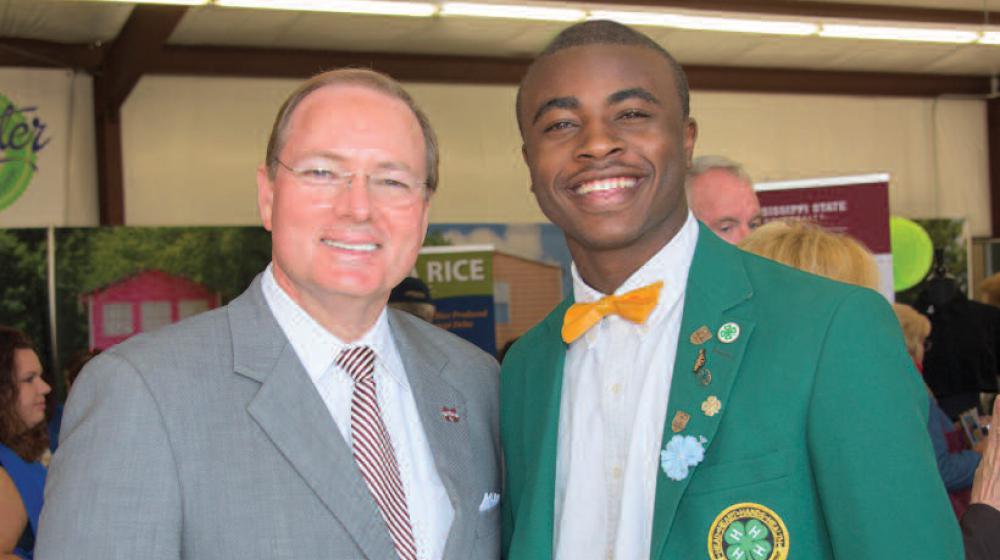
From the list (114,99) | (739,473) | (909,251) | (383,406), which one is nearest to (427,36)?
(114,99)

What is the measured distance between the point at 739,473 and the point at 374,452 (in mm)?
611

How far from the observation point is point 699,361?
6.02ft

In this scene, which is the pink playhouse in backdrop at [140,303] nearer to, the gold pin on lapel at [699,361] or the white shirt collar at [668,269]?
the white shirt collar at [668,269]

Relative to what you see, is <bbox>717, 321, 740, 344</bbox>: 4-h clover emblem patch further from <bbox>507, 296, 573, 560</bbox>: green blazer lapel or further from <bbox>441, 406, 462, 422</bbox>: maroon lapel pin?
<bbox>441, 406, 462, 422</bbox>: maroon lapel pin

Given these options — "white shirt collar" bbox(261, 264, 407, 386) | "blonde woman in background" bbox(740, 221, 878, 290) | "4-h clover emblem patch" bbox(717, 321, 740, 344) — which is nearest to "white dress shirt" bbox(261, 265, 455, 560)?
"white shirt collar" bbox(261, 264, 407, 386)

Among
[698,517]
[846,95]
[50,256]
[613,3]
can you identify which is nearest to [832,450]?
[698,517]

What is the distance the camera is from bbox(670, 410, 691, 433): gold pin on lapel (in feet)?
5.87

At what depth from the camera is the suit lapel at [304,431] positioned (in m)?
1.76

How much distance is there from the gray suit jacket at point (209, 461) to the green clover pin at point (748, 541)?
1.61 ft

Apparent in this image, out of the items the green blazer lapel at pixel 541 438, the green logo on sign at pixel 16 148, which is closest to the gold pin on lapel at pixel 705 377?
the green blazer lapel at pixel 541 438

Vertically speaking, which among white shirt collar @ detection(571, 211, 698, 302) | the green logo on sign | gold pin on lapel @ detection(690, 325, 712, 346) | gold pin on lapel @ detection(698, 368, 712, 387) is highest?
the green logo on sign

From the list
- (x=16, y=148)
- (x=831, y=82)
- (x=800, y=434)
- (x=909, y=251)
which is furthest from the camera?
(x=831, y=82)

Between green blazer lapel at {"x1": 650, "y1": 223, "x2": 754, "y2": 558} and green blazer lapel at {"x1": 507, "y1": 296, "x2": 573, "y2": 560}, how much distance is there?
0.26 meters

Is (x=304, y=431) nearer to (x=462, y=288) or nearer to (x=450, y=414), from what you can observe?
(x=450, y=414)
